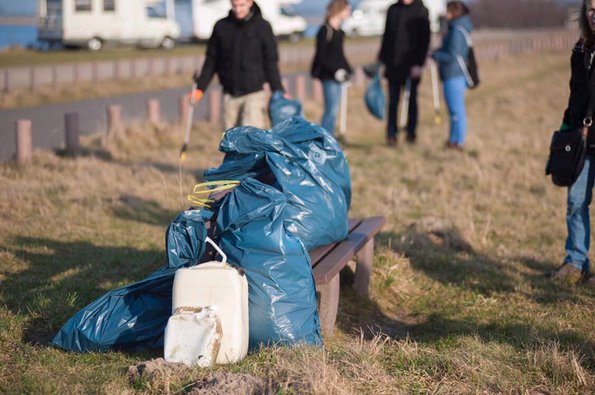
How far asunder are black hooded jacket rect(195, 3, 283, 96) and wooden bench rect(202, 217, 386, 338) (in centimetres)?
246

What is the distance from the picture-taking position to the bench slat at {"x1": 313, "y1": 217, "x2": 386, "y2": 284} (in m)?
5.25

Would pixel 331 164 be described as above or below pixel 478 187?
above

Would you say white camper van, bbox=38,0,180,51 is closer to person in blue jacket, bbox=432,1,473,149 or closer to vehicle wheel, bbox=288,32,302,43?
vehicle wheel, bbox=288,32,302,43

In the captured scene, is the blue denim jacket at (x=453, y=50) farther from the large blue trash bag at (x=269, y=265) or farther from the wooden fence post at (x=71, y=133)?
the large blue trash bag at (x=269, y=265)

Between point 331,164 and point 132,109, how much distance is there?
12.6m

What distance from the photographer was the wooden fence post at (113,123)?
12791 millimetres

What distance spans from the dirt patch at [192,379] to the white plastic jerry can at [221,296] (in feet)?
0.88

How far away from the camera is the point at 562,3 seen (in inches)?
2635

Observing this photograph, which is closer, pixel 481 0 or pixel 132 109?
pixel 132 109

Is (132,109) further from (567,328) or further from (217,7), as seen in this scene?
(217,7)

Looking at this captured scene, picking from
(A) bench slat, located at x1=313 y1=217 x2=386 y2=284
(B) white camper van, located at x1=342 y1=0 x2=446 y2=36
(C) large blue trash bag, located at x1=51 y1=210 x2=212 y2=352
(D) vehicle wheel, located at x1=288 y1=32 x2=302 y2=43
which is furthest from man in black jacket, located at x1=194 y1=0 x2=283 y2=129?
(B) white camper van, located at x1=342 y1=0 x2=446 y2=36

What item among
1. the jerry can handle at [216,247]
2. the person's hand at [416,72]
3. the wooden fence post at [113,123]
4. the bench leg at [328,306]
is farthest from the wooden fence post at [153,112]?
the jerry can handle at [216,247]

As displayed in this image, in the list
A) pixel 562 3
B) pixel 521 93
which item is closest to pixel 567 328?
pixel 521 93

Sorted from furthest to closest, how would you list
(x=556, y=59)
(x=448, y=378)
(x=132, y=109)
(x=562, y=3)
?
(x=562, y=3), (x=556, y=59), (x=132, y=109), (x=448, y=378)
